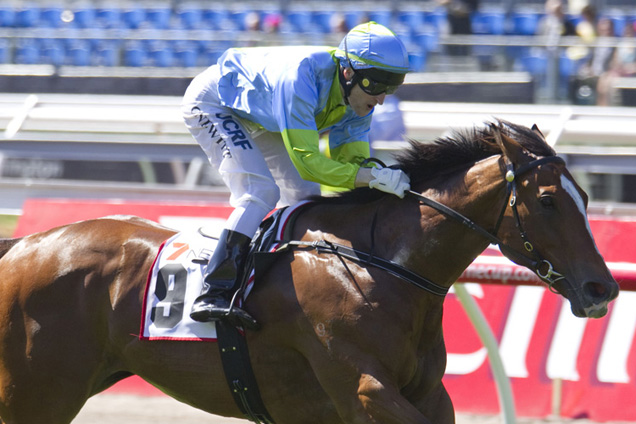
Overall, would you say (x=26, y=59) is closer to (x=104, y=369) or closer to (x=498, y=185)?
(x=104, y=369)

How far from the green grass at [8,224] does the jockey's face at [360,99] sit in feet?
15.7

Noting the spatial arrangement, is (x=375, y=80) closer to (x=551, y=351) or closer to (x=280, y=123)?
(x=280, y=123)

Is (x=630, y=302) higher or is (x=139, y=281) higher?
(x=139, y=281)

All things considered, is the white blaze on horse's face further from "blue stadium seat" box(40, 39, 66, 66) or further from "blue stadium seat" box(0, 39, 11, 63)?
"blue stadium seat" box(0, 39, 11, 63)

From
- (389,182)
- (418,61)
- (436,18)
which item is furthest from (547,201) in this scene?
(436,18)

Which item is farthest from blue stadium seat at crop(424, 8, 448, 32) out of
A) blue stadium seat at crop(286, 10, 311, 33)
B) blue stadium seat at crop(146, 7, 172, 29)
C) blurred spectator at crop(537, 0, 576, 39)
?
blue stadium seat at crop(146, 7, 172, 29)

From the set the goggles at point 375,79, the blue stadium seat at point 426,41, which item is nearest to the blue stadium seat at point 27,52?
the blue stadium seat at point 426,41

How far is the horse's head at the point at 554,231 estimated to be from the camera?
295 cm

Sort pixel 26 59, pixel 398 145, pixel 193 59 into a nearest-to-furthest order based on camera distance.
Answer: pixel 398 145 → pixel 193 59 → pixel 26 59

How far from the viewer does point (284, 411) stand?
11.1 feet

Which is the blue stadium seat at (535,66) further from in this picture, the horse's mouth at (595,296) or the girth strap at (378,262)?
the horse's mouth at (595,296)

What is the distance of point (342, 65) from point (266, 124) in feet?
Result: 1.29

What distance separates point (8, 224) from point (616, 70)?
540 cm

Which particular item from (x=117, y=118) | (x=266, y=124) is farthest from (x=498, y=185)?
(x=117, y=118)
